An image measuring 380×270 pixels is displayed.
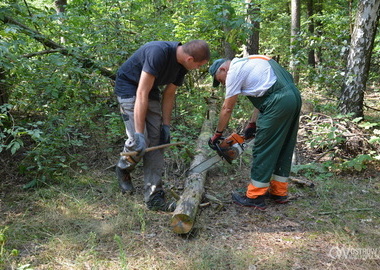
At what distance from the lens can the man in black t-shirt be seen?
287cm

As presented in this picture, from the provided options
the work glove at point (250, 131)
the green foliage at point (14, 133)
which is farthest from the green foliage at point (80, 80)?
the work glove at point (250, 131)

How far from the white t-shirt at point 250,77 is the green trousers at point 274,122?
0.08 m

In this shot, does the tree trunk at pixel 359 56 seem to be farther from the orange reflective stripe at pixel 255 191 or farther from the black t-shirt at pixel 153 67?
the black t-shirt at pixel 153 67

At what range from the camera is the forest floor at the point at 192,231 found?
233 centimetres

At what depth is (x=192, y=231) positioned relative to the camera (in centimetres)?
279

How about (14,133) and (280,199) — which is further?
(280,199)

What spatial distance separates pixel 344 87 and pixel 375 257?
341 centimetres

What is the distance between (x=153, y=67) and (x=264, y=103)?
1.30 metres

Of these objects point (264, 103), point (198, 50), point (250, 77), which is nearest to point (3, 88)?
point (198, 50)

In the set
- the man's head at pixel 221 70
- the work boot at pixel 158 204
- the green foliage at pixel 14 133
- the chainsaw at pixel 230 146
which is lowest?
the work boot at pixel 158 204

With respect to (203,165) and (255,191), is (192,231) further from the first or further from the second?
(203,165)

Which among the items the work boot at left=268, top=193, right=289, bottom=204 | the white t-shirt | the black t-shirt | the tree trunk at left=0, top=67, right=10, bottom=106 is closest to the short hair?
the black t-shirt

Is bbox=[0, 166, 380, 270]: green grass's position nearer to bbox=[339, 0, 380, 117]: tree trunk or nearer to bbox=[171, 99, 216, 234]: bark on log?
bbox=[171, 99, 216, 234]: bark on log

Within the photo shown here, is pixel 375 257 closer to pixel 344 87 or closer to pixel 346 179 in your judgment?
pixel 346 179
